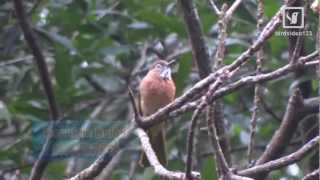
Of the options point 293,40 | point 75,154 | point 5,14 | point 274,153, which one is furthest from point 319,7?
point 5,14

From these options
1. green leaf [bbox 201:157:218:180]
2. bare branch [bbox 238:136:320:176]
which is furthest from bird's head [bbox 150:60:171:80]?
bare branch [bbox 238:136:320:176]

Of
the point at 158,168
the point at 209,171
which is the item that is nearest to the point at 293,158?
the point at 158,168

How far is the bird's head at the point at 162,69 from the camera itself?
13.4ft

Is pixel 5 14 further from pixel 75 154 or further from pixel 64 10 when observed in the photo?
pixel 75 154

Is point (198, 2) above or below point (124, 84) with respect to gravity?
above

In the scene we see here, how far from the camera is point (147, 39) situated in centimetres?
423

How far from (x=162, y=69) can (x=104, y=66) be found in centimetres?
29

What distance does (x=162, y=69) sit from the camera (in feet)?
13.6

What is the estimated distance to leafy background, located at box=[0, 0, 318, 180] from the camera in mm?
3807

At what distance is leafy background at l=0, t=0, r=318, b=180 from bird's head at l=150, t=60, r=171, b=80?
9cm

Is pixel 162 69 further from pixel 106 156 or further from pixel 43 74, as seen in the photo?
pixel 106 156

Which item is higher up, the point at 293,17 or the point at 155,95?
the point at 155,95

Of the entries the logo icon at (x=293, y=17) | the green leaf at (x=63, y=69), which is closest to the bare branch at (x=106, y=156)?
the logo icon at (x=293, y=17)

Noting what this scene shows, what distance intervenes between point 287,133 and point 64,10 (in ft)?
4.82
